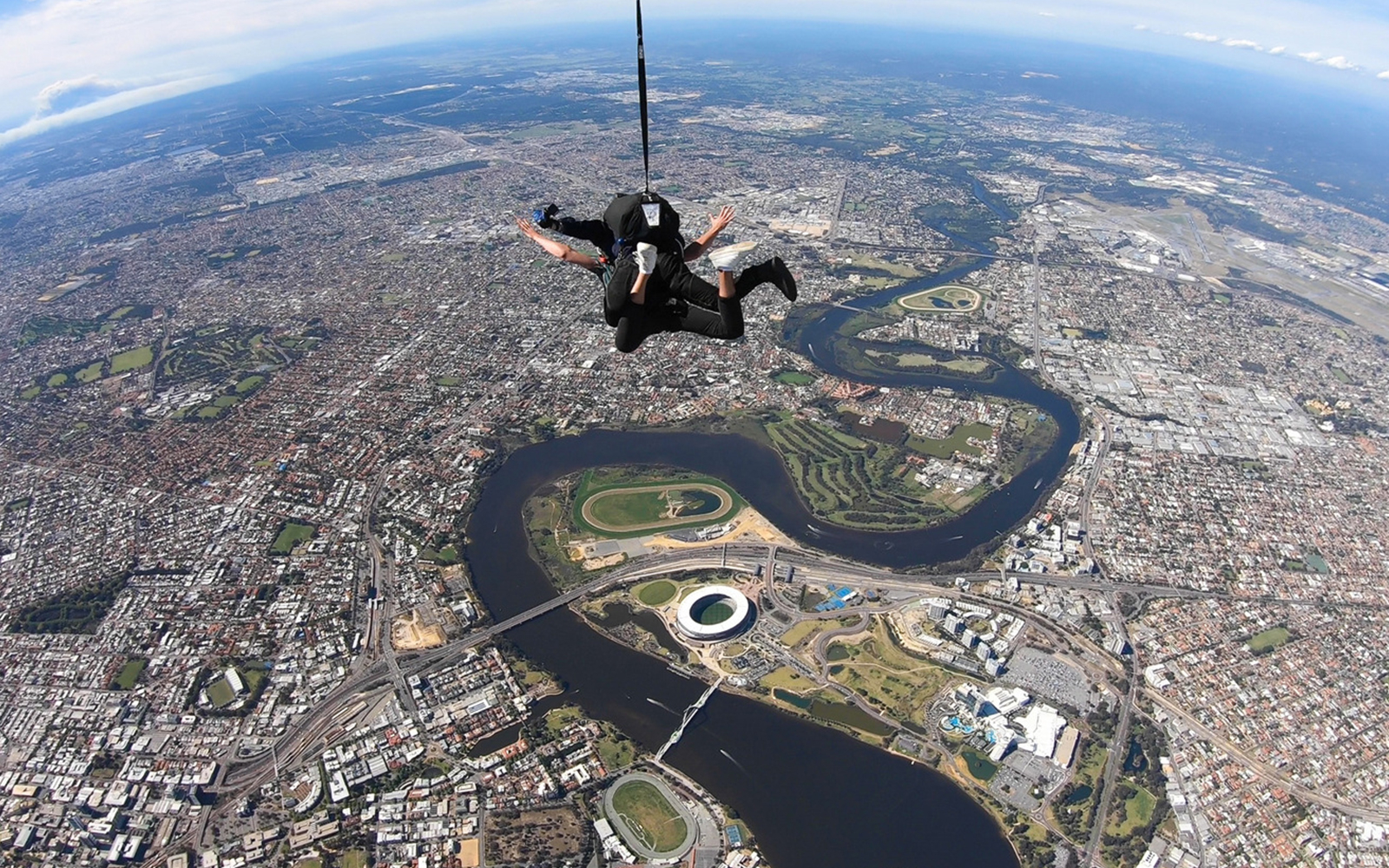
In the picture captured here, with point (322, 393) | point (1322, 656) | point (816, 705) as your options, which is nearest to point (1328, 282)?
point (1322, 656)

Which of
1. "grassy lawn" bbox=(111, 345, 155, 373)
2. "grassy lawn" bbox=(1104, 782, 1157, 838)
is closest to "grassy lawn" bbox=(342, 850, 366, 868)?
"grassy lawn" bbox=(1104, 782, 1157, 838)

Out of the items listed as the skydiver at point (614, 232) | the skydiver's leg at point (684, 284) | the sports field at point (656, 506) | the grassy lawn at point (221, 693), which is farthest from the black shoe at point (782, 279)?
the grassy lawn at point (221, 693)

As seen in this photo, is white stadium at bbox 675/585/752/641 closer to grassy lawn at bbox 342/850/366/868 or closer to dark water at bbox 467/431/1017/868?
dark water at bbox 467/431/1017/868

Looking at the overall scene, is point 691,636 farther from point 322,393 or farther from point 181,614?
point 322,393

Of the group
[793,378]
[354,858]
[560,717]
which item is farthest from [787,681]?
[793,378]

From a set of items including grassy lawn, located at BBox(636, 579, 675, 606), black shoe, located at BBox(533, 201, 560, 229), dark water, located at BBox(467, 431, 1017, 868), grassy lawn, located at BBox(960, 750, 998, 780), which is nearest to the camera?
black shoe, located at BBox(533, 201, 560, 229)
